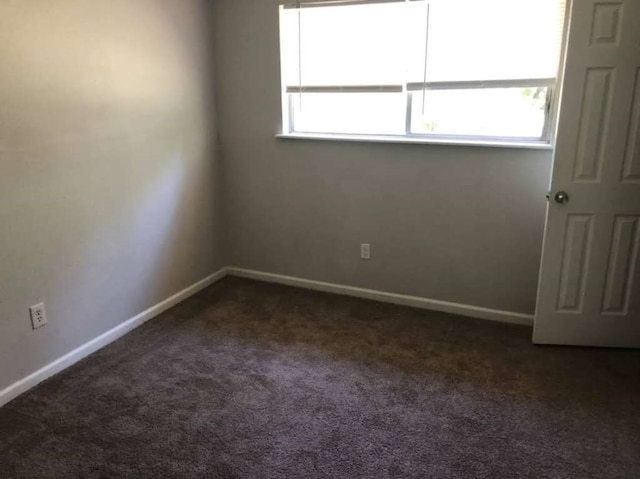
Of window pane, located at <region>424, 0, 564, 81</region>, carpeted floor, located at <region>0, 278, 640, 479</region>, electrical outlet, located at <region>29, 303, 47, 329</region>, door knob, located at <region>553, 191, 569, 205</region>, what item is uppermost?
window pane, located at <region>424, 0, 564, 81</region>

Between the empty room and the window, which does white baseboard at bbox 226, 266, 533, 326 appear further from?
the window

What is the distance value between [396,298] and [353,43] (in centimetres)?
171

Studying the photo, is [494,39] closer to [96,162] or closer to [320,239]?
[320,239]

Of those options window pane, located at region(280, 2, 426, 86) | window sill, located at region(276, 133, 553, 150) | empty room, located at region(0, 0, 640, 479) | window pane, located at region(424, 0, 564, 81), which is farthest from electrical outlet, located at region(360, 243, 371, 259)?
window pane, located at region(424, 0, 564, 81)

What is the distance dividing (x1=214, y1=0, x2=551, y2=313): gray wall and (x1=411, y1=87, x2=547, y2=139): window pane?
15 cm

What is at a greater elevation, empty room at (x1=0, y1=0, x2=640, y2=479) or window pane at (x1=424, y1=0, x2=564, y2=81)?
window pane at (x1=424, y1=0, x2=564, y2=81)

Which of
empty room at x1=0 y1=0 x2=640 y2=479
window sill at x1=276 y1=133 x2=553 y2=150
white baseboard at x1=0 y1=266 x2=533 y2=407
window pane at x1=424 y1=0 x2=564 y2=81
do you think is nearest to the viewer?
empty room at x1=0 y1=0 x2=640 y2=479

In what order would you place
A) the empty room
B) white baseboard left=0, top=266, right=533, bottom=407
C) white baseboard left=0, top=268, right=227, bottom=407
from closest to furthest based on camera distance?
the empty room → white baseboard left=0, top=268, right=227, bottom=407 → white baseboard left=0, top=266, right=533, bottom=407

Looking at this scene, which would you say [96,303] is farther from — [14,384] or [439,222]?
[439,222]

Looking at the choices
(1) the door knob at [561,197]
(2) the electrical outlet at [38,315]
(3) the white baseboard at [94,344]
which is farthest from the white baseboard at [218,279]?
(1) the door knob at [561,197]

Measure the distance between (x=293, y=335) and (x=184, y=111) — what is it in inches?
64.9

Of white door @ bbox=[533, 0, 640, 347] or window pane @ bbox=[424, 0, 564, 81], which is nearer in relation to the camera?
white door @ bbox=[533, 0, 640, 347]

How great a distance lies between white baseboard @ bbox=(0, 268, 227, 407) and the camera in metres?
2.39

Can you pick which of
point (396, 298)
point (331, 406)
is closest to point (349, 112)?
point (396, 298)
